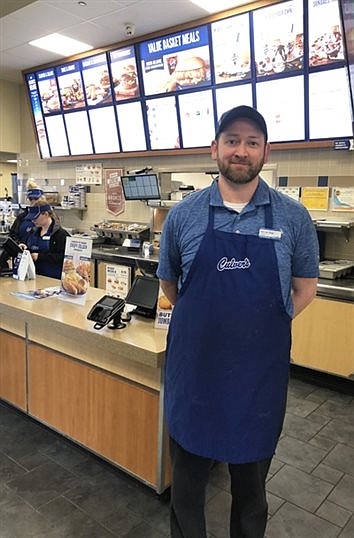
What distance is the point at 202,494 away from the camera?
5.37 feet

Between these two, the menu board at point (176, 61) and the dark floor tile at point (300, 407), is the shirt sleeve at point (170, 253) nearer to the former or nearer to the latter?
the dark floor tile at point (300, 407)

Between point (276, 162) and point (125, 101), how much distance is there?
206 centimetres

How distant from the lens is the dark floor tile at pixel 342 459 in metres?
Answer: 2.56

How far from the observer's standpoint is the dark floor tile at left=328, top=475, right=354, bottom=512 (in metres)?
2.24

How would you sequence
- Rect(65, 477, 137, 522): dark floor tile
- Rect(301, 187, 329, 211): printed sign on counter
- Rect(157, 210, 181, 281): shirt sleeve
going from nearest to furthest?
Rect(157, 210, 181, 281): shirt sleeve, Rect(65, 477, 137, 522): dark floor tile, Rect(301, 187, 329, 211): printed sign on counter

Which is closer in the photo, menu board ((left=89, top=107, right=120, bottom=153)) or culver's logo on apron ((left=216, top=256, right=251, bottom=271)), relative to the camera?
culver's logo on apron ((left=216, top=256, right=251, bottom=271))

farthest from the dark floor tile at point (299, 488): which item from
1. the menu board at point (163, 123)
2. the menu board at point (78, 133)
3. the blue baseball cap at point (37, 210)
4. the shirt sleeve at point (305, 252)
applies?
the menu board at point (78, 133)

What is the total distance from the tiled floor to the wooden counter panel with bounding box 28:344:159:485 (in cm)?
12

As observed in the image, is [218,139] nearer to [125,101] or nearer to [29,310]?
[29,310]

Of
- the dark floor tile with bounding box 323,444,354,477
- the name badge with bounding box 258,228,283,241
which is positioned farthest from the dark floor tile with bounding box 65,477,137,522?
the name badge with bounding box 258,228,283,241

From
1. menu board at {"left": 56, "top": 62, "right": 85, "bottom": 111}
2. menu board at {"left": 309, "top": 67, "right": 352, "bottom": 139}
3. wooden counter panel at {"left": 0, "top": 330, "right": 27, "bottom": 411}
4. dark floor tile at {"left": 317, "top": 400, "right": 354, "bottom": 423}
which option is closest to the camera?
wooden counter panel at {"left": 0, "top": 330, "right": 27, "bottom": 411}

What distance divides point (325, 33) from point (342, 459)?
3288 mm

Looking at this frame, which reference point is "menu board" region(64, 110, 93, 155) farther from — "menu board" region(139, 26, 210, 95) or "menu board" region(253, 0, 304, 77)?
"menu board" region(253, 0, 304, 77)

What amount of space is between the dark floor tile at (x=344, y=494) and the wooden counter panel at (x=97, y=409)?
951 millimetres
